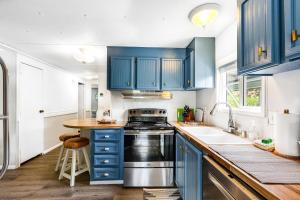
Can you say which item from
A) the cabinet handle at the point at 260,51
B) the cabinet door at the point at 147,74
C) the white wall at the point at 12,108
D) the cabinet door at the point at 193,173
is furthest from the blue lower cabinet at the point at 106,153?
the cabinet handle at the point at 260,51

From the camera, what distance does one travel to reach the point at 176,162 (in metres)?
2.67

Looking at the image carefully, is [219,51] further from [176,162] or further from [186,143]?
[176,162]

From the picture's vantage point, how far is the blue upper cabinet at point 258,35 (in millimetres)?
1112

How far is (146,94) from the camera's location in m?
3.37

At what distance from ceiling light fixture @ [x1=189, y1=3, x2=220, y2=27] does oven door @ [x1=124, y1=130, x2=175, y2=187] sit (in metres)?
1.58

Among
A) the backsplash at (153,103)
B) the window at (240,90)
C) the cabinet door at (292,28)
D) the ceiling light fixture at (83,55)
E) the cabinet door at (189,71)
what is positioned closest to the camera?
the cabinet door at (292,28)

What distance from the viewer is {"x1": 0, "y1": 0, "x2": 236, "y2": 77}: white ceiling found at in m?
1.92

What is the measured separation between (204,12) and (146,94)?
5.95 ft

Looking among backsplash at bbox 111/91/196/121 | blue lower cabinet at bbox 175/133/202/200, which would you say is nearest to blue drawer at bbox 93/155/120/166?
backsplash at bbox 111/91/196/121

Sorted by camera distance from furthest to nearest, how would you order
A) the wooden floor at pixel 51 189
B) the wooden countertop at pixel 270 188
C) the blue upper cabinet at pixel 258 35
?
the wooden floor at pixel 51 189, the blue upper cabinet at pixel 258 35, the wooden countertop at pixel 270 188

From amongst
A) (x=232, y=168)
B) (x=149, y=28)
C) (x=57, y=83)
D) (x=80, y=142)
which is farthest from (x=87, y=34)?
(x=57, y=83)

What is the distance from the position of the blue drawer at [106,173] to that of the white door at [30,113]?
190 centimetres

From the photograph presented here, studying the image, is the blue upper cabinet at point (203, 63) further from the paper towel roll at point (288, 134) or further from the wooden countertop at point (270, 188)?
the wooden countertop at point (270, 188)

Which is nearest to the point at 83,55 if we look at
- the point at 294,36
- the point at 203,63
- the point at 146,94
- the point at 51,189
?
the point at 146,94
